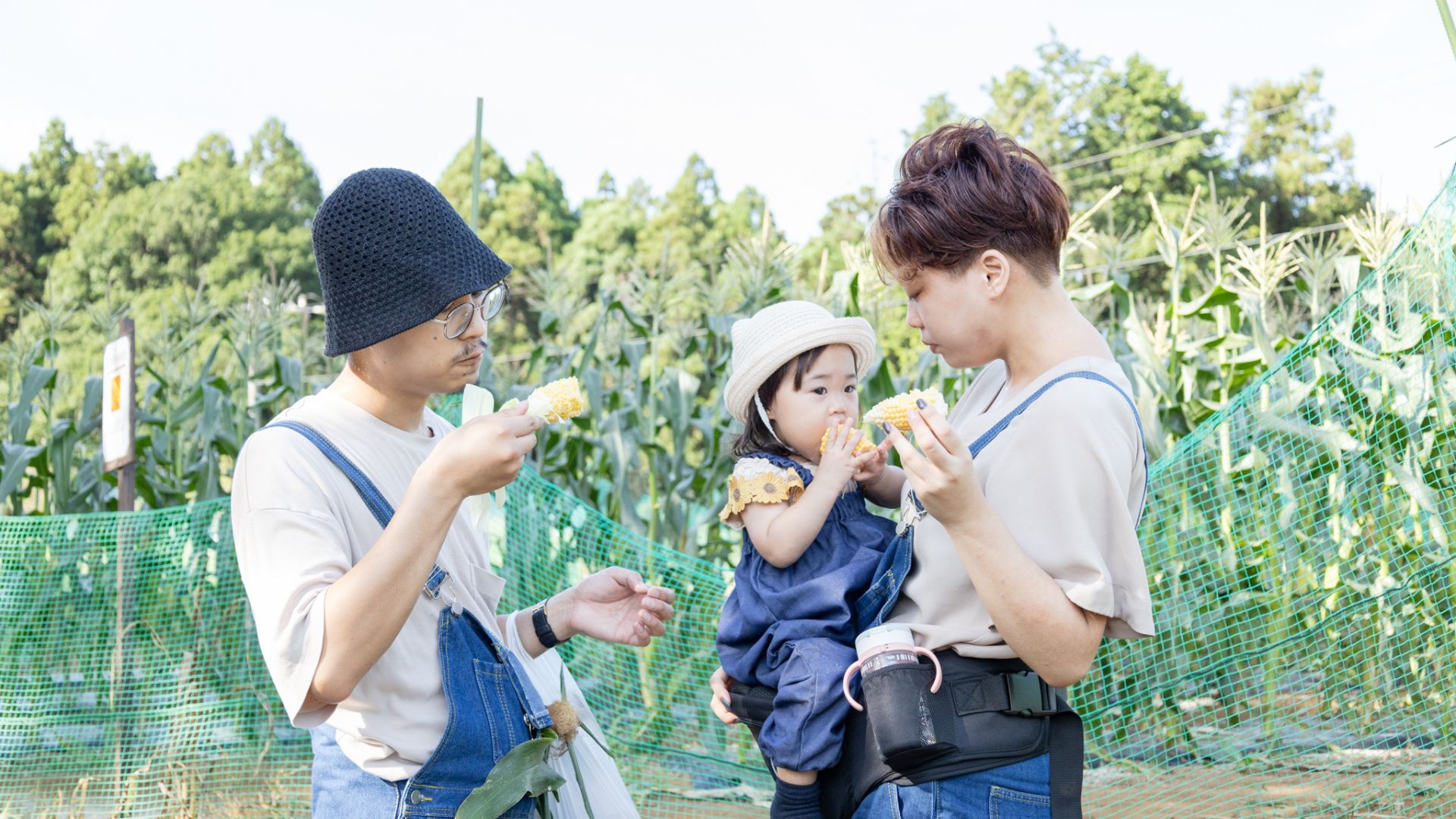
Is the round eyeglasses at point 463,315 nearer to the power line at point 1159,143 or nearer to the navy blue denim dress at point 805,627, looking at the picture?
the navy blue denim dress at point 805,627

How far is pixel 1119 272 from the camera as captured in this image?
4.94 meters

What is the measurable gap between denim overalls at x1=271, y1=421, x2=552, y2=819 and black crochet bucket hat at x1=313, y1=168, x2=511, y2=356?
0.59 feet

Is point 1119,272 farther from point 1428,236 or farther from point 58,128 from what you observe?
point 58,128

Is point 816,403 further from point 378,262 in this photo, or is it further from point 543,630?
point 378,262

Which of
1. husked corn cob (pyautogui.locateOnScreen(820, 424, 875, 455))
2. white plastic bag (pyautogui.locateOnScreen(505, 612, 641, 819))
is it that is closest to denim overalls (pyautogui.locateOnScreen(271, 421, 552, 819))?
white plastic bag (pyautogui.locateOnScreen(505, 612, 641, 819))

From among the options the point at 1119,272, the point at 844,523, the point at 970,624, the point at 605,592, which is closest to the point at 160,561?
the point at 605,592

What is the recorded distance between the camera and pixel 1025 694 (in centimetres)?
151

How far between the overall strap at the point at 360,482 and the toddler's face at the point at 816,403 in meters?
0.83

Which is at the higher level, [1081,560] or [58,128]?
[58,128]

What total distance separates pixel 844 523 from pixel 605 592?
0.46 metres

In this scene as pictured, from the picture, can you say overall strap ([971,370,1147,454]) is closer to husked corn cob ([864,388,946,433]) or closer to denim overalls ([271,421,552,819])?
husked corn cob ([864,388,946,433])

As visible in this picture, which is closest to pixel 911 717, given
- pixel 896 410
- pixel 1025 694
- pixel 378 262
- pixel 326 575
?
pixel 1025 694

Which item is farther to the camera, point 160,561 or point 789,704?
point 160,561

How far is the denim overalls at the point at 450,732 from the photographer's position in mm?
1487
